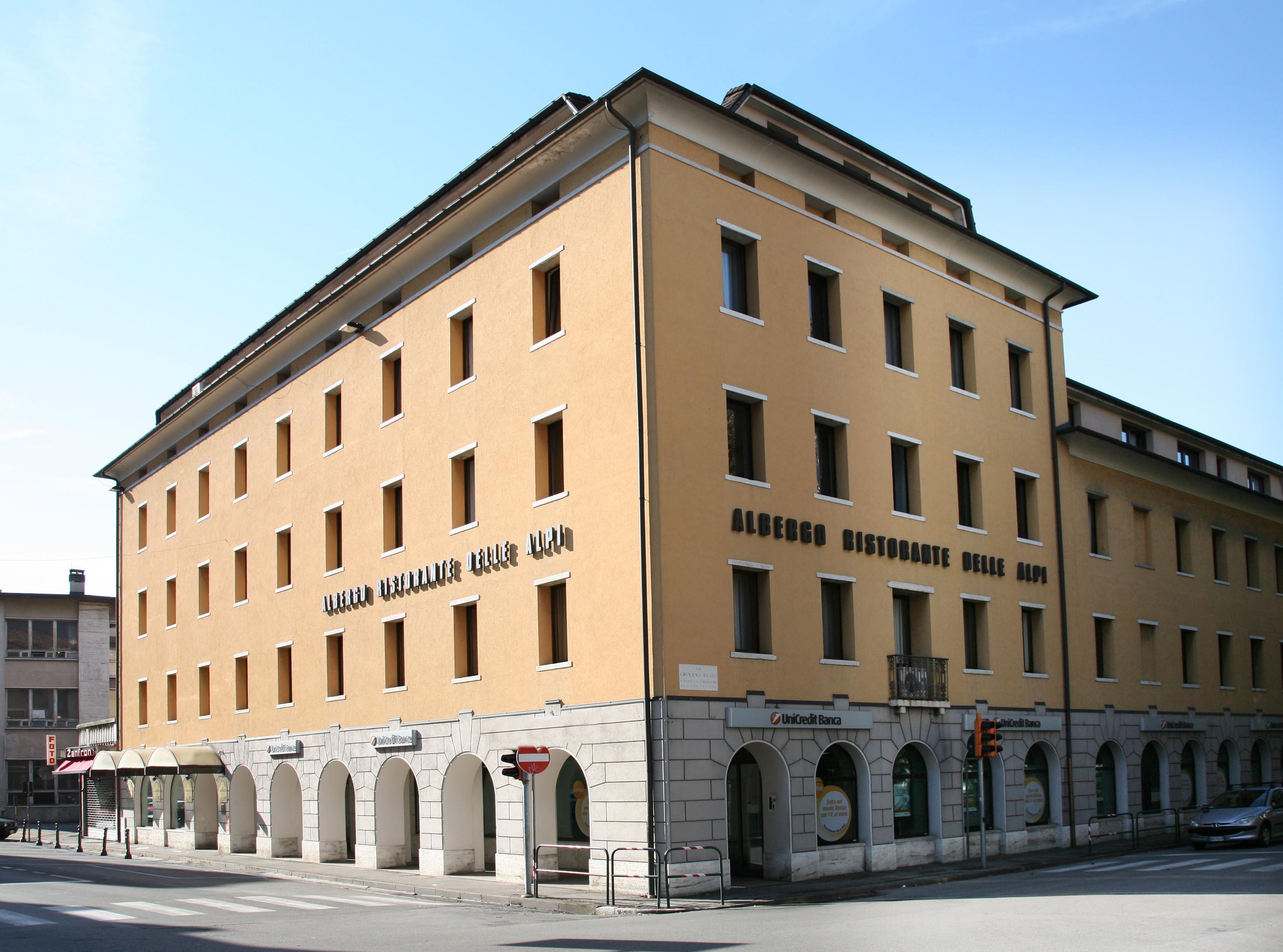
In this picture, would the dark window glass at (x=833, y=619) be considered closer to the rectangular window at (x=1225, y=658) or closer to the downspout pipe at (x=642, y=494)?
the downspout pipe at (x=642, y=494)

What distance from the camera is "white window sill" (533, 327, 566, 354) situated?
83.5 feet

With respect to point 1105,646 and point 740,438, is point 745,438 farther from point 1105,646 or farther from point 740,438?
point 1105,646

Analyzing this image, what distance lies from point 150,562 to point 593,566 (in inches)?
1150

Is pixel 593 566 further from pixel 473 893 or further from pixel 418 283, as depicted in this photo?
pixel 418 283

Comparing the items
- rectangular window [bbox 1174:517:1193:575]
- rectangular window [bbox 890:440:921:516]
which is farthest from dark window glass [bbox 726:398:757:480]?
rectangular window [bbox 1174:517:1193:575]

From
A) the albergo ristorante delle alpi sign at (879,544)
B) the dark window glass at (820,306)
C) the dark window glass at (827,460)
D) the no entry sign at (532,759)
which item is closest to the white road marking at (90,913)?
the no entry sign at (532,759)

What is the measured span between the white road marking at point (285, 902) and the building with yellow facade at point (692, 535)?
428 centimetres

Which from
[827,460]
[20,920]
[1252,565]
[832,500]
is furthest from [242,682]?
[1252,565]

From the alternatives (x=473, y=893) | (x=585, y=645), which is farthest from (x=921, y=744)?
(x=473, y=893)

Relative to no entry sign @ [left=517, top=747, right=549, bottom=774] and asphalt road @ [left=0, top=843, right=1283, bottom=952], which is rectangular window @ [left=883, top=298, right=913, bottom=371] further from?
no entry sign @ [left=517, top=747, right=549, bottom=774]

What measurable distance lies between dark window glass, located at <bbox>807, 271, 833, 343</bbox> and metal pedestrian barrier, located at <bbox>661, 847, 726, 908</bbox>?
11534 millimetres

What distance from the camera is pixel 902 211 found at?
96.8 feet

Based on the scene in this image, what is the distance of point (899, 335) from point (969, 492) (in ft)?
14.9

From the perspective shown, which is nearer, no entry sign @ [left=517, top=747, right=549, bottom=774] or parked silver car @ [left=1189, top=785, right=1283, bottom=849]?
no entry sign @ [left=517, top=747, right=549, bottom=774]
